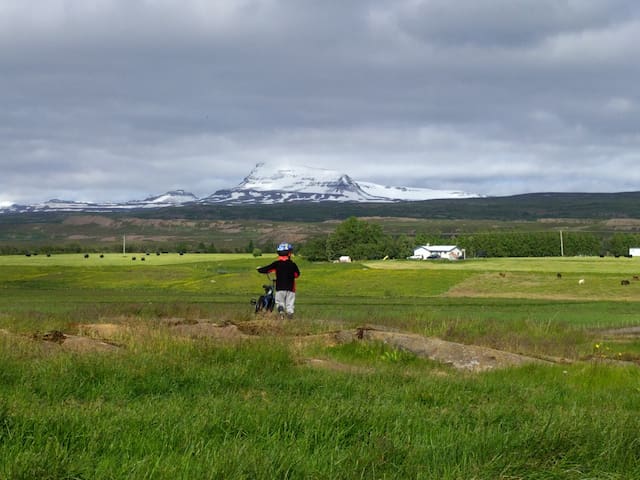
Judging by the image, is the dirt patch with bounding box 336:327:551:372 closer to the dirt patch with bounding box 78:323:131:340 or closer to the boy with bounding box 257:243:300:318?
the dirt patch with bounding box 78:323:131:340

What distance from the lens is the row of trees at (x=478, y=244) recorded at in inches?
5448

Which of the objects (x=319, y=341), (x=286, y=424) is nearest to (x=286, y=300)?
(x=319, y=341)

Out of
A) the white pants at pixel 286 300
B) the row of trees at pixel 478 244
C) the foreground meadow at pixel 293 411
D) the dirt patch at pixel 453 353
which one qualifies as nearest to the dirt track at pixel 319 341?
the dirt patch at pixel 453 353

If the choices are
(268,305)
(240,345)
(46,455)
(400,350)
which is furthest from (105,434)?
(268,305)

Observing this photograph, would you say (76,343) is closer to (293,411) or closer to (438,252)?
(293,411)

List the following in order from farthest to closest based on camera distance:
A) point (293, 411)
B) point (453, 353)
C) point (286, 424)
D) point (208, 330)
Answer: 1. point (208, 330)
2. point (453, 353)
3. point (293, 411)
4. point (286, 424)

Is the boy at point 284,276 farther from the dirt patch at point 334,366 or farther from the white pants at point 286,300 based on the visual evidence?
the dirt patch at point 334,366

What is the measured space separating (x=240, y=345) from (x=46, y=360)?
3616mm

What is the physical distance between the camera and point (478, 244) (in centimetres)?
16900

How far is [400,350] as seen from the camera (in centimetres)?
1636

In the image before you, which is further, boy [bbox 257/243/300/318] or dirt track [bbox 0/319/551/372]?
boy [bbox 257/243/300/318]

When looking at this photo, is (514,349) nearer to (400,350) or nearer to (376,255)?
(400,350)

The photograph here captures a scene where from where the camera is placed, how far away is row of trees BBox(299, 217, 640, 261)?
5448 inches

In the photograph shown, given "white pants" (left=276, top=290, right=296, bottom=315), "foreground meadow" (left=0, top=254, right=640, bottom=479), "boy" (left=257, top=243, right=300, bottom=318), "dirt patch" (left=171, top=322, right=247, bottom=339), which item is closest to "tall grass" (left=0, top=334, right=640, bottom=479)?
"foreground meadow" (left=0, top=254, right=640, bottom=479)
